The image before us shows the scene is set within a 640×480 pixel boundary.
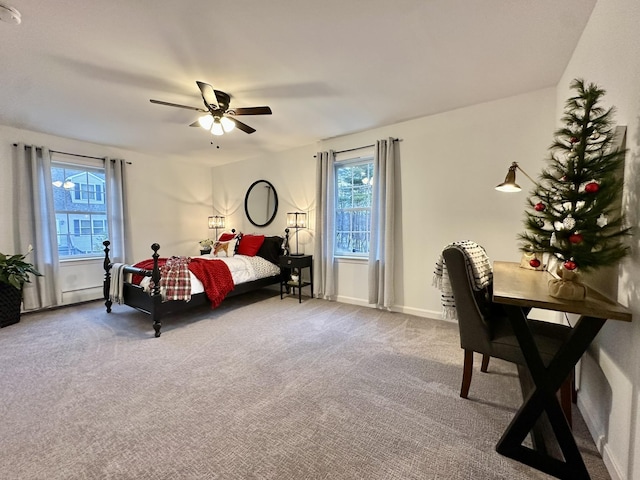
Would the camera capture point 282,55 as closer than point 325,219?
Yes

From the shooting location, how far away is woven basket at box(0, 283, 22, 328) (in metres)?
3.23

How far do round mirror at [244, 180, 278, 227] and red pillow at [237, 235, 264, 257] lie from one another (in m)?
0.50

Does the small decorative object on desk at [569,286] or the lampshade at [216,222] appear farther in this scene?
the lampshade at [216,222]

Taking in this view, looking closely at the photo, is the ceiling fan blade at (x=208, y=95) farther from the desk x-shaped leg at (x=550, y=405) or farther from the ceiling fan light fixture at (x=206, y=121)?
the desk x-shaped leg at (x=550, y=405)

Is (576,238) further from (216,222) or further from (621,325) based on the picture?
(216,222)

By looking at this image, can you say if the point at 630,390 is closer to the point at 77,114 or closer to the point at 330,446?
the point at 330,446

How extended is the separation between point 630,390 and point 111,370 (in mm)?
3262

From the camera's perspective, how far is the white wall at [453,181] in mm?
2934

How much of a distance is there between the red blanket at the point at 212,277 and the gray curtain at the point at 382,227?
6.50 ft

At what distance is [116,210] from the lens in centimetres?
456

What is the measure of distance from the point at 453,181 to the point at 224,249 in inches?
142

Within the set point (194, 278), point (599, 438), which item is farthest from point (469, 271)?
point (194, 278)

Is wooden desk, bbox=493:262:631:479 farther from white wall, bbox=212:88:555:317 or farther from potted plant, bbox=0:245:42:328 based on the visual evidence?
potted plant, bbox=0:245:42:328

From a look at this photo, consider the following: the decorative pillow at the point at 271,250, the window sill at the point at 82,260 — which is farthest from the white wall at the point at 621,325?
the window sill at the point at 82,260
